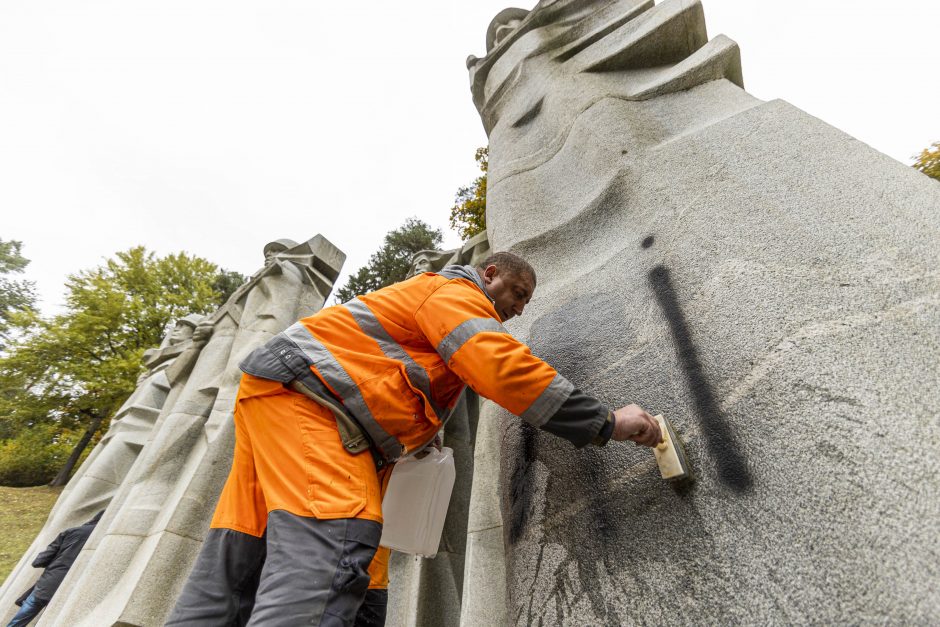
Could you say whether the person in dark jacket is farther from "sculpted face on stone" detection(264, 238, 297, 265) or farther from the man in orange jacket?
the man in orange jacket

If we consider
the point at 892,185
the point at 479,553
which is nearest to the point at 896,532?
the point at 892,185

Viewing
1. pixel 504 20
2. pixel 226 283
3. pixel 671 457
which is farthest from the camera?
pixel 226 283

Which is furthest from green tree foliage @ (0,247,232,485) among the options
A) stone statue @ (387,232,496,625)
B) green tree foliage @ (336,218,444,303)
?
stone statue @ (387,232,496,625)

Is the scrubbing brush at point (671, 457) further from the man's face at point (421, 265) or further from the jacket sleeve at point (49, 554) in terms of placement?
the jacket sleeve at point (49, 554)

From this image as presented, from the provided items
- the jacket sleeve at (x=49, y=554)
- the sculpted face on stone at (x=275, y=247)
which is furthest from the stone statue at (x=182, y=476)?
the jacket sleeve at (x=49, y=554)

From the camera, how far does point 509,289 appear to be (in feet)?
6.54

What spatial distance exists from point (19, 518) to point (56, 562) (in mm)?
9491

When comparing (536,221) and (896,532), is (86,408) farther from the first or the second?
(896,532)

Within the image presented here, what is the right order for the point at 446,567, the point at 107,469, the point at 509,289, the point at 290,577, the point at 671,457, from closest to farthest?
the point at 290,577 < the point at 671,457 < the point at 509,289 < the point at 446,567 < the point at 107,469

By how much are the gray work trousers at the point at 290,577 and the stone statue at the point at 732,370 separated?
25.2 inches

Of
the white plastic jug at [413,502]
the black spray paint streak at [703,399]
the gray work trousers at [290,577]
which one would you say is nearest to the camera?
the gray work trousers at [290,577]

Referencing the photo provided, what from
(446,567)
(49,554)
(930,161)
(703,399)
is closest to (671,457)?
(703,399)

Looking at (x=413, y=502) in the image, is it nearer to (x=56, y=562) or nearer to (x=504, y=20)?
(x=504, y=20)

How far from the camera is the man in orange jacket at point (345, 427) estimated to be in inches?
50.3
